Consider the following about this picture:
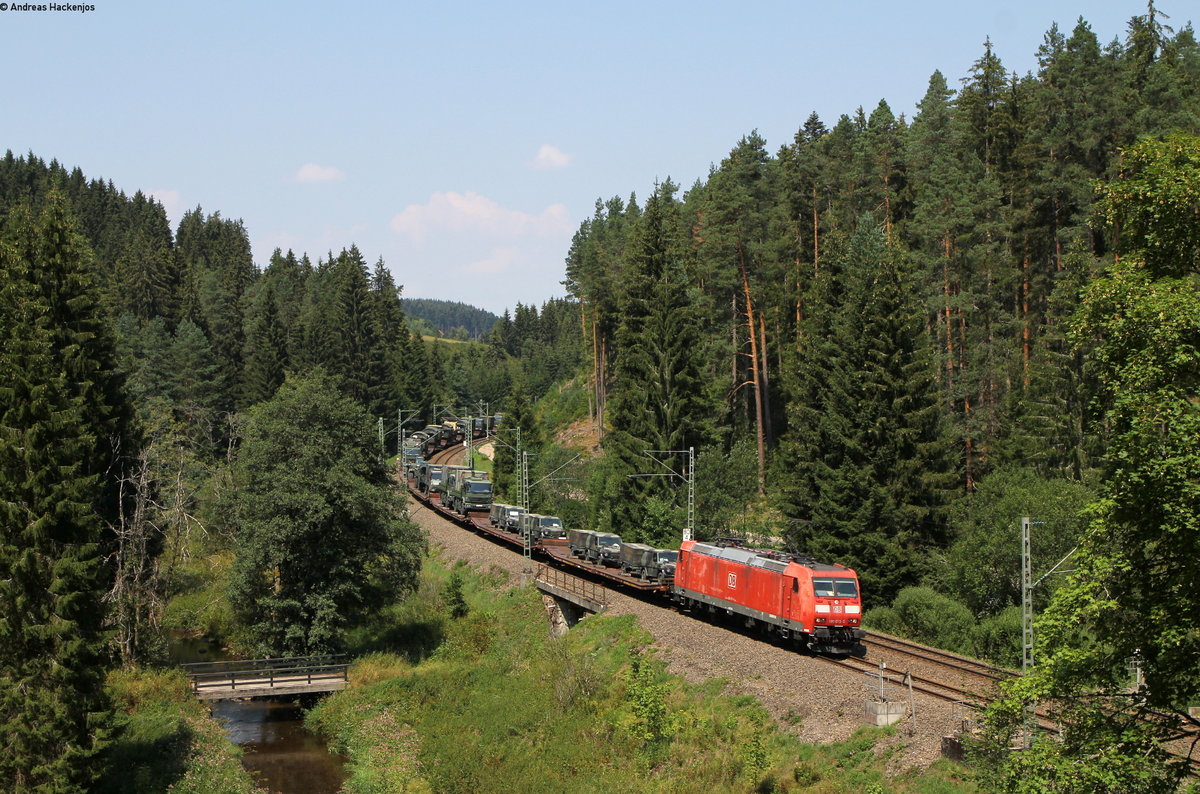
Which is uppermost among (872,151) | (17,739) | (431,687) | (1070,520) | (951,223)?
(872,151)

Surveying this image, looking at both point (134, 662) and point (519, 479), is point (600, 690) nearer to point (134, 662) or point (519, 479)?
point (134, 662)

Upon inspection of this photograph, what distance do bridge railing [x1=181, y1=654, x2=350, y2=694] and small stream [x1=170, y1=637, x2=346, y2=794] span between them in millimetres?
1490

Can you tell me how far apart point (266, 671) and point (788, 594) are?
65.2 ft

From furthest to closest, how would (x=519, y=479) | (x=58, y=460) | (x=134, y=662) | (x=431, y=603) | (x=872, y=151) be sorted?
(x=519, y=479) → (x=872, y=151) → (x=431, y=603) → (x=134, y=662) → (x=58, y=460)

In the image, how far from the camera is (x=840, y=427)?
52.0 metres

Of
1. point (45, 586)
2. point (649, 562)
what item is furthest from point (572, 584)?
point (45, 586)

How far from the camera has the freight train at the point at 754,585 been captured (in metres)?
34.9

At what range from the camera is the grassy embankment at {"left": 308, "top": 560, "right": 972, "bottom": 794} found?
26625 mm

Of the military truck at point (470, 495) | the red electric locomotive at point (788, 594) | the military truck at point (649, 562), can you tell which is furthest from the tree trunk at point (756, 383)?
the red electric locomotive at point (788, 594)

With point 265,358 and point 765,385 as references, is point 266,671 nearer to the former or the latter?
point 765,385

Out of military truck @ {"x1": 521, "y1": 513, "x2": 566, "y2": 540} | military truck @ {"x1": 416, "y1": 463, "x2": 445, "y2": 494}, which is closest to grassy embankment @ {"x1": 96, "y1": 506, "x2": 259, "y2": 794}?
military truck @ {"x1": 521, "y1": 513, "x2": 566, "y2": 540}

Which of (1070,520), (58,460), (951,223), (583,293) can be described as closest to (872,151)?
(951,223)

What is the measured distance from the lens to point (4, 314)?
39.1m

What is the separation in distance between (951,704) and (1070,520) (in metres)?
14.2
